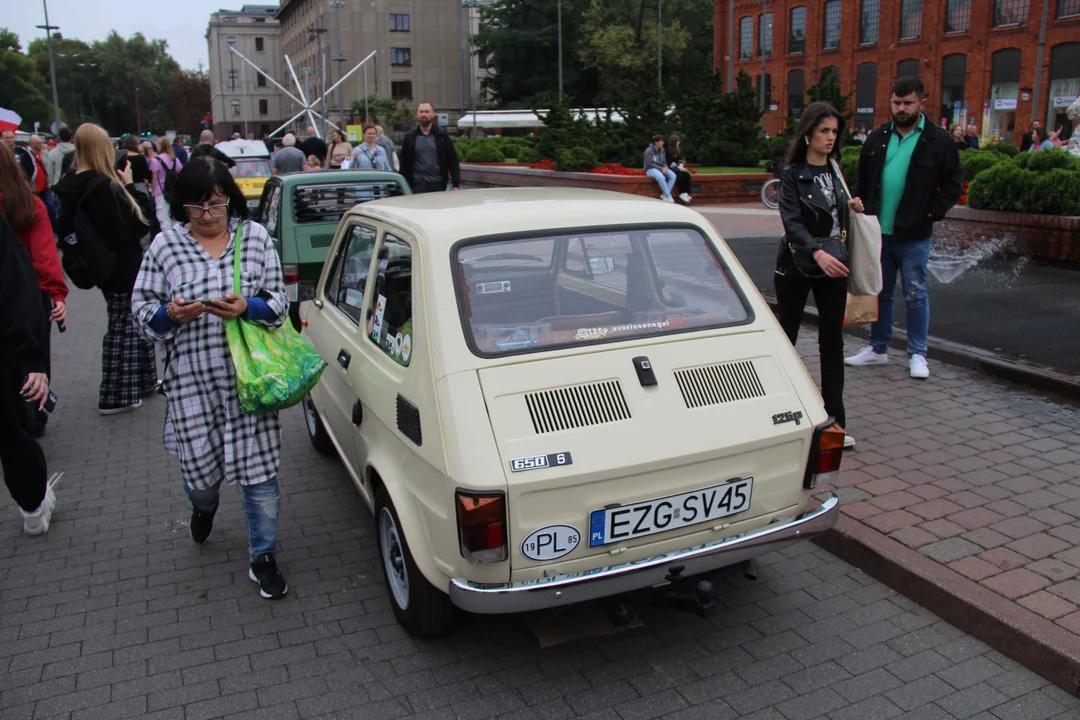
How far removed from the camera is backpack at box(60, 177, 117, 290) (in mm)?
6582

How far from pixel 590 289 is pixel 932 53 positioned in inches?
2023

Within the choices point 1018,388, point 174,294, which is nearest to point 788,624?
point 174,294

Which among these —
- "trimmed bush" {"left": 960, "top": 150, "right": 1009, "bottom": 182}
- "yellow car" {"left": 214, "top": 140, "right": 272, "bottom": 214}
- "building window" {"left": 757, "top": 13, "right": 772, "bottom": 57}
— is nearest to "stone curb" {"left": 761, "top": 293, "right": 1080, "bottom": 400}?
"trimmed bush" {"left": 960, "top": 150, "right": 1009, "bottom": 182}

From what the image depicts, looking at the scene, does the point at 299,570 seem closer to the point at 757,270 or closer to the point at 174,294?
the point at 174,294

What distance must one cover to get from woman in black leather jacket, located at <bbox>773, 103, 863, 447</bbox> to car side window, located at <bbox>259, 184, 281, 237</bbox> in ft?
19.1

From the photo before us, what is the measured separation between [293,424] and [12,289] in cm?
280

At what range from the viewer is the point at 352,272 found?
15.8ft

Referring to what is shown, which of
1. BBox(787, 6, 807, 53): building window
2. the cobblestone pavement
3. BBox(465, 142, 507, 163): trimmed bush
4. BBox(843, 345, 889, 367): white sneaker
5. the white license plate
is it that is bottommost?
the cobblestone pavement

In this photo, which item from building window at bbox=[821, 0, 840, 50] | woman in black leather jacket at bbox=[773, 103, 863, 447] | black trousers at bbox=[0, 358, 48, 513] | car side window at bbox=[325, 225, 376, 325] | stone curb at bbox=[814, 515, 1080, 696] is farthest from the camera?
building window at bbox=[821, 0, 840, 50]

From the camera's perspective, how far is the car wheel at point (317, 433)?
5.94 meters

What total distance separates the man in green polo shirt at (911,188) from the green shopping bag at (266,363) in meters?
4.52

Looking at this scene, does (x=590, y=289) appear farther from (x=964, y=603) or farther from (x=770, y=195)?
(x=770, y=195)

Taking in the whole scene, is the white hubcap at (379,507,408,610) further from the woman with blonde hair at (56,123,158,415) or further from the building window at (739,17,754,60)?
the building window at (739,17,754,60)

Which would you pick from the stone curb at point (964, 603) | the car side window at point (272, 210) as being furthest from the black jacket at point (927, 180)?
the car side window at point (272, 210)
